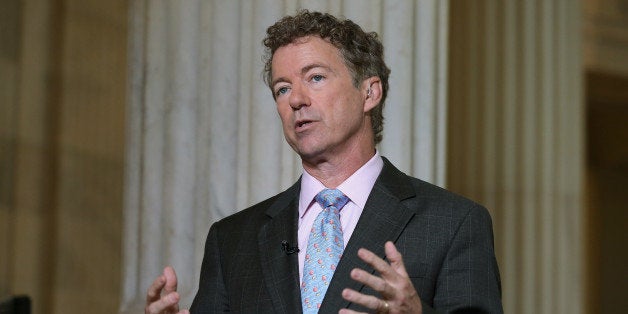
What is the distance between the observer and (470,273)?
3.06m

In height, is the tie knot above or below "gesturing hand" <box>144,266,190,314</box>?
above

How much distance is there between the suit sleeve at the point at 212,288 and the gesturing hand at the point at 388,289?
0.71 meters

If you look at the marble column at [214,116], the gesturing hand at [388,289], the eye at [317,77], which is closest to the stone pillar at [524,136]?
the marble column at [214,116]

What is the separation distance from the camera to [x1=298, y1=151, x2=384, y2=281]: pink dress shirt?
10.8 ft

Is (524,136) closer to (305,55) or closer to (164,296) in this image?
(305,55)

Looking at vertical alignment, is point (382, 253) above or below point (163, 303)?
above

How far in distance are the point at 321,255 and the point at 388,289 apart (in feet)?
1.71

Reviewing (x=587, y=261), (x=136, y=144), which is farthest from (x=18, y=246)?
(x=587, y=261)

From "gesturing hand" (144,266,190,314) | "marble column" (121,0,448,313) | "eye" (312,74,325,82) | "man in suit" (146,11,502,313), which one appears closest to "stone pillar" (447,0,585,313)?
"marble column" (121,0,448,313)

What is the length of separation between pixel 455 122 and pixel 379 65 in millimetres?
2791

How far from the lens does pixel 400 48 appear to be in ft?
14.0

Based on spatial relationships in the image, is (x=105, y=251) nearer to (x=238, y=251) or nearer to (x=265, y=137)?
(x=265, y=137)

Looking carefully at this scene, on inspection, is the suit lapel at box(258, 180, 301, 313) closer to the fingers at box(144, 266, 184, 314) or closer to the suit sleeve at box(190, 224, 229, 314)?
the suit sleeve at box(190, 224, 229, 314)

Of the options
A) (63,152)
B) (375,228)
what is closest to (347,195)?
(375,228)
